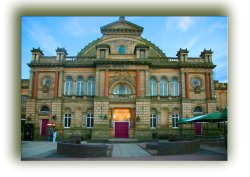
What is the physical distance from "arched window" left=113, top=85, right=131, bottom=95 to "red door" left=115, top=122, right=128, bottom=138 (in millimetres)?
2988

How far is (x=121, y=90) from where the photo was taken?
2459 cm

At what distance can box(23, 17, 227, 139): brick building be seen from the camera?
23719 mm

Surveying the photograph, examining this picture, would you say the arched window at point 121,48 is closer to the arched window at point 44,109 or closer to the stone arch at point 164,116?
the stone arch at point 164,116

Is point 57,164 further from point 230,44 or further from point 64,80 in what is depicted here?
point 64,80

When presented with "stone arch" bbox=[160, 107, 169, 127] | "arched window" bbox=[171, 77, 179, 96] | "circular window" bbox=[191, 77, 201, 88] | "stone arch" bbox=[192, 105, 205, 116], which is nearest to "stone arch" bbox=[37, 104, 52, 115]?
"stone arch" bbox=[160, 107, 169, 127]

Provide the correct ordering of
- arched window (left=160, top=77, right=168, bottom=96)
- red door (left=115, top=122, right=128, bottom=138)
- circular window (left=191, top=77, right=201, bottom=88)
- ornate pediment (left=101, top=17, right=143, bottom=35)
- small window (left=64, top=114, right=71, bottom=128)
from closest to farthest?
red door (left=115, top=122, right=128, bottom=138) < small window (left=64, top=114, right=71, bottom=128) < circular window (left=191, top=77, right=201, bottom=88) < arched window (left=160, top=77, right=168, bottom=96) < ornate pediment (left=101, top=17, right=143, bottom=35)

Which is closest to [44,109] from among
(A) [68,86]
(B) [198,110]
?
(A) [68,86]

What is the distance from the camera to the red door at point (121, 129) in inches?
933

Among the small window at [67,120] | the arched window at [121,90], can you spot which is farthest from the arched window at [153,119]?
the small window at [67,120]

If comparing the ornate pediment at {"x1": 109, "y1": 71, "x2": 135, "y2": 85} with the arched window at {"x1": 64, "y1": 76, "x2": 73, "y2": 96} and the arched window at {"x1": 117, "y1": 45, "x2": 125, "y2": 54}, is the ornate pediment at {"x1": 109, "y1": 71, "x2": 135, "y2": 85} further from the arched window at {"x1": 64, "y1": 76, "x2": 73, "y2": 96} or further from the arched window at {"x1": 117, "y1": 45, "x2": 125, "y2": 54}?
the arched window at {"x1": 64, "y1": 76, "x2": 73, "y2": 96}

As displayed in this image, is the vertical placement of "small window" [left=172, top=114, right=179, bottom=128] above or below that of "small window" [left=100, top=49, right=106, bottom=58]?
below

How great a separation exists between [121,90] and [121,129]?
3.77m
